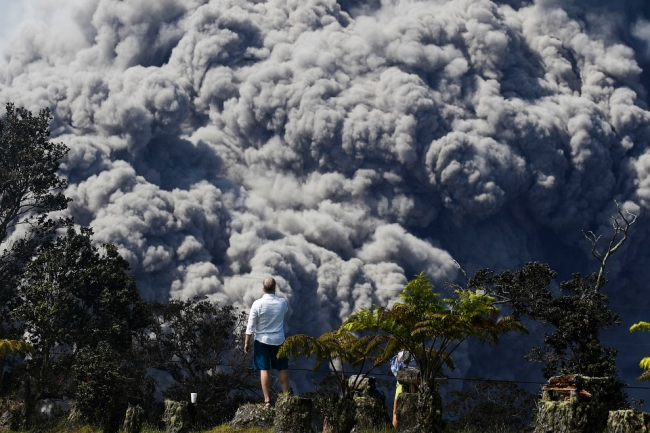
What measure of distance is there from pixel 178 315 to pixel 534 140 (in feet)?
226

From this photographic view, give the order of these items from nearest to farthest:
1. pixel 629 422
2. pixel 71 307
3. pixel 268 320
A: pixel 629 422
pixel 268 320
pixel 71 307

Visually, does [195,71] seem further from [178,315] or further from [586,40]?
[178,315]

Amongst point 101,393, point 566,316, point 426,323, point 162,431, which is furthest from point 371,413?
point 566,316

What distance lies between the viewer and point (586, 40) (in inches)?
3775

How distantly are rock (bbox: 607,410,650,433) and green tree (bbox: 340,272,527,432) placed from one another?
9.70 feet

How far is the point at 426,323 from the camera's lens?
39.8 feet

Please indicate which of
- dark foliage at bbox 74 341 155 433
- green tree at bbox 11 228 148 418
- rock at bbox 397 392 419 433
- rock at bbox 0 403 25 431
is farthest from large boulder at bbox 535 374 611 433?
green tree at bbox 11 228 148 418

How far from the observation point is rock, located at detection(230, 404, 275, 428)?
1285 centimetres

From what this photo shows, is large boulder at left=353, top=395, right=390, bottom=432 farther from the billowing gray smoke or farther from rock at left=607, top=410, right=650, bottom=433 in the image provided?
the billowing gray smoke

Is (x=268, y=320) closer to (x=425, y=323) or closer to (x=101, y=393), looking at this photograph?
(x=425, y=323)

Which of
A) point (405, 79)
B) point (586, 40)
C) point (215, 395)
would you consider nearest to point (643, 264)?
point (586, 40)

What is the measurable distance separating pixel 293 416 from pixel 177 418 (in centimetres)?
277

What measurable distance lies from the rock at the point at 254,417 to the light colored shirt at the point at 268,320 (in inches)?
61.2

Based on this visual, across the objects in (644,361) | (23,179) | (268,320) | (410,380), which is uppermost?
(23,179)
